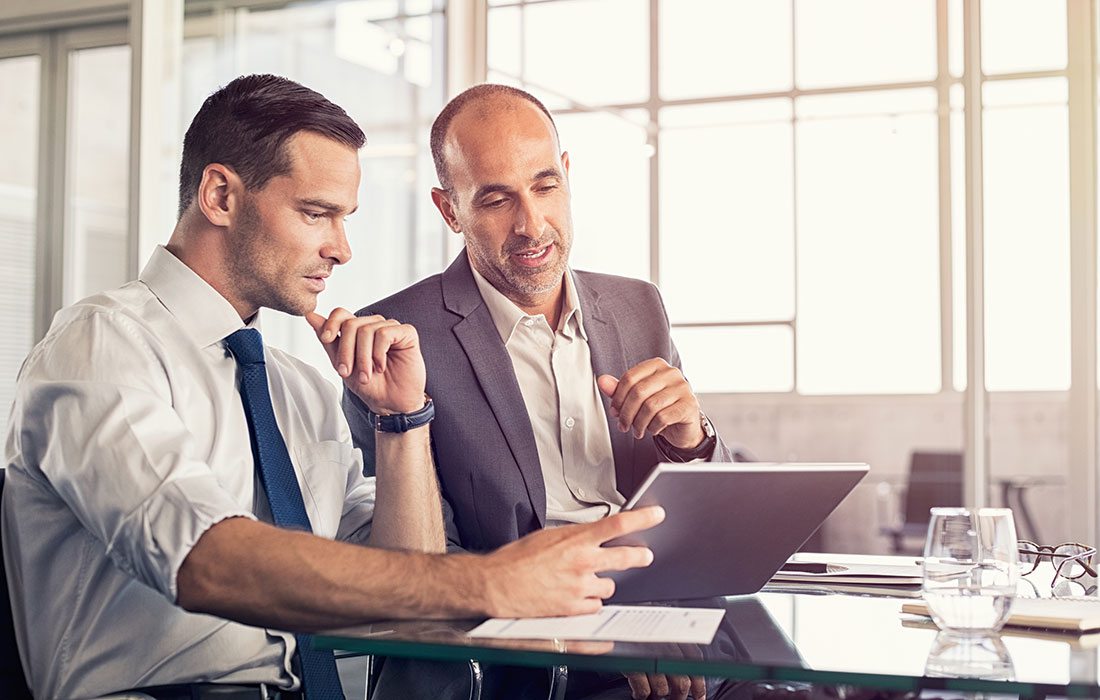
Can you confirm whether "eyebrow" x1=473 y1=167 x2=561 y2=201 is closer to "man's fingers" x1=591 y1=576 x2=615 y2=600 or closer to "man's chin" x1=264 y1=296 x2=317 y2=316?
"man's chin" x1=264 y1=296 x2=317 y2=316

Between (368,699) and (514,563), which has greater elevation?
(514,563)

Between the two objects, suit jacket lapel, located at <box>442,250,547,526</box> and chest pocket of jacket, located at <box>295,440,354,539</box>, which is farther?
suit jacket lapel, located at <box>442,250,547,526</box>

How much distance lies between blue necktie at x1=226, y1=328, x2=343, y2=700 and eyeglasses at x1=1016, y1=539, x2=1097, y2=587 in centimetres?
100

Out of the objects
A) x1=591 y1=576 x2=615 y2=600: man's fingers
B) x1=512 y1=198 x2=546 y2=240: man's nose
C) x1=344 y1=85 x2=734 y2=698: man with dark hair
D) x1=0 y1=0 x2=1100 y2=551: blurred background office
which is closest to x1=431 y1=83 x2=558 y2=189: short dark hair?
x1=344 y1=85 x2=734 y2=698: man with dark hair

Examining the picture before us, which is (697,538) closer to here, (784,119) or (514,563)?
(514,563)

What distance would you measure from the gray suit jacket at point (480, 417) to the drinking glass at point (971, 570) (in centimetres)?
77

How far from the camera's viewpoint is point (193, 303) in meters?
1.70

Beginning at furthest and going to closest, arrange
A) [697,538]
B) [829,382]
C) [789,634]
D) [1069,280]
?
[829,382], [1069,280], [697,538], [789,634]

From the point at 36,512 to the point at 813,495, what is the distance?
967 millimetres

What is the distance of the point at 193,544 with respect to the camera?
128 centimetres

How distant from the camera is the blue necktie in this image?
5.06 ft

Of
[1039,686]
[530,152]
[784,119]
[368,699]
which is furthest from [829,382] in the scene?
[1039,686]

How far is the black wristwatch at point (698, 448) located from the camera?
194cm

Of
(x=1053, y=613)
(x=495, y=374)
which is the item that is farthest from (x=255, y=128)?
(x=1053, y=613)
